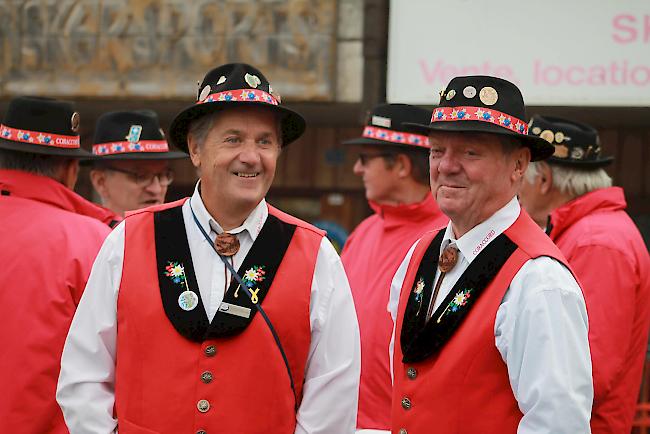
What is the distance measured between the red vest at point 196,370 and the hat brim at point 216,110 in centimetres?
49

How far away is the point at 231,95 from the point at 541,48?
4572 mm

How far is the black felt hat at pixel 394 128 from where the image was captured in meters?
4.90

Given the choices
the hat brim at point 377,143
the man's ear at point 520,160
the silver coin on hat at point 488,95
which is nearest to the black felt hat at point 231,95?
the silver coin on hat at point 488,95

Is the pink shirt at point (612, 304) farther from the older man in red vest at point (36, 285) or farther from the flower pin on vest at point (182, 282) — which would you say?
the older man in red vest at point (36, 285)

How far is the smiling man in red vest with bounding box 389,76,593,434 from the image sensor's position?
2.57 meters

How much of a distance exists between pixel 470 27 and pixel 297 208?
2662mm

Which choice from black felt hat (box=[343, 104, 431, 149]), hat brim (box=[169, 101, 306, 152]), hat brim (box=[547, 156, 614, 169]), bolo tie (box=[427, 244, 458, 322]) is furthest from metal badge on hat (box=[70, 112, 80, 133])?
hat brim (box=[547, 156, 614, 169])

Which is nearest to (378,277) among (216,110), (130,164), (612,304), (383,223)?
(383,223)

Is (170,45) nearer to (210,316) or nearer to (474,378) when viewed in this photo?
(210,316)

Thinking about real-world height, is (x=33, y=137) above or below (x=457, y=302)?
above

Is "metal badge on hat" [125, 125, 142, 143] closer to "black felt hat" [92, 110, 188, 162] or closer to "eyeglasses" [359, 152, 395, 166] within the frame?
"black felt hat" [92, 110, 188, 162]

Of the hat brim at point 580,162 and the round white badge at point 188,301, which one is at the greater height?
the hat brim at point 580,162

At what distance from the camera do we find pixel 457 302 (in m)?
2.81

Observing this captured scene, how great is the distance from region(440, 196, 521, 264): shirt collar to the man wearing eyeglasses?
251 centimetres
